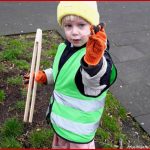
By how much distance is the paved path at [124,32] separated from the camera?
14.6 feet

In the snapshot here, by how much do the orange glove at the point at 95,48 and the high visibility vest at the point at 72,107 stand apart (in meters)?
0.34

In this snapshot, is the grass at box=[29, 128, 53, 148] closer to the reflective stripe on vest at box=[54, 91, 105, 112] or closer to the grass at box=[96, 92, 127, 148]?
the grass at box=[96, 92, 127, 148]

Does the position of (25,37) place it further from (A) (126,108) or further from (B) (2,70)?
(A) (126,108)

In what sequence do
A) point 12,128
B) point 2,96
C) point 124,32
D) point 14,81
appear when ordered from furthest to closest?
point 124,32
point 14,81
point 2,96
point 12,128

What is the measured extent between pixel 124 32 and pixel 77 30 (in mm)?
3921

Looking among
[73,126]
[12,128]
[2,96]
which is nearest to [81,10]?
[73,126]

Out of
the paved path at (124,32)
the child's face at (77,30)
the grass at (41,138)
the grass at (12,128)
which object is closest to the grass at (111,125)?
the paved path at (124,32)

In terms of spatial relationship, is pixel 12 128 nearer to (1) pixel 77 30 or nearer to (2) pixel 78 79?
(2) pixel 78 79

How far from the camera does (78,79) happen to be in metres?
2.52

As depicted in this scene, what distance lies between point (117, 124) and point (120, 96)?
1.91ft

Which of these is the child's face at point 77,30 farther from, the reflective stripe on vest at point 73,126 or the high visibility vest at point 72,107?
the reflective stripe on vest at point 73,126

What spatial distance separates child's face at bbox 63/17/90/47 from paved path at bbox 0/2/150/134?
5.75ft

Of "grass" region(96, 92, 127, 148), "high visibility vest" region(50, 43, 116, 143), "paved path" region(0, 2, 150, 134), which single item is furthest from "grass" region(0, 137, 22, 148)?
"paved path" region(0, 2, 150, 134)

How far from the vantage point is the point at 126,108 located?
4.24m
